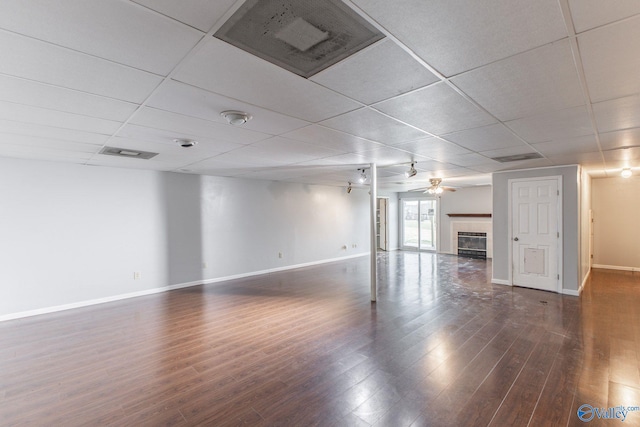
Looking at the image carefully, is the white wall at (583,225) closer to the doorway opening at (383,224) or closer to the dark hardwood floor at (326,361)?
the dark hardwood floor at (326,361)

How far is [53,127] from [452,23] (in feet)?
11.6

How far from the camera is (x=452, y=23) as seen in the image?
4.33 feet

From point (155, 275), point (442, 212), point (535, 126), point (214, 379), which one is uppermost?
point (535, 126)

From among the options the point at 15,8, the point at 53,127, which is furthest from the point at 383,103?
the point at 53,127

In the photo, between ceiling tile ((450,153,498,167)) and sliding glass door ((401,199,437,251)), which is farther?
sliding glass door ((401,199,437,251))

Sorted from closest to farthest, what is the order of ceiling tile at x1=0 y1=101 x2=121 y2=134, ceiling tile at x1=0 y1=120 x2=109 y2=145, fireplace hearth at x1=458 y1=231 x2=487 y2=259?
ceiling tile at x1=0 y1=101 x2=121 y2=134 → ceiling tile at x1=0 y1=120 x2=109 y2=145 → fireplace hearth at x1=458 y1=231 x2=487 y2=259

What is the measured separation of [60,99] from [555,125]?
4281 millimetres

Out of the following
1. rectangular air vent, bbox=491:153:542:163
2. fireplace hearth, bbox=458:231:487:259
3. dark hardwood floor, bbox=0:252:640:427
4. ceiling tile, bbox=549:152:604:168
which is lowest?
dark hardwood floor, bbox=0:252:640:427

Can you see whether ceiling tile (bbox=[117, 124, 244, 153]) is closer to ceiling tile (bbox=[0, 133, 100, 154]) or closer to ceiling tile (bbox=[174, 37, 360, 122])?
ceiling tile (bbox=[0, 133, 100, 154])

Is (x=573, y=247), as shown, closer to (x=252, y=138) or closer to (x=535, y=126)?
(x=535, y=126)

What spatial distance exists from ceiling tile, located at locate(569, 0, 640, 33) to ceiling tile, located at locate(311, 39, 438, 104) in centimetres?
69

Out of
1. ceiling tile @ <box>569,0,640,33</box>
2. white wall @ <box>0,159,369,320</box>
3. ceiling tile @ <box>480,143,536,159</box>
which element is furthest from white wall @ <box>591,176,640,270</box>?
ceiling tile @ <box>569,0,640,33</box>

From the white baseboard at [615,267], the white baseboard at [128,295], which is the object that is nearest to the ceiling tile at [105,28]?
the white baseboard at [128,295]

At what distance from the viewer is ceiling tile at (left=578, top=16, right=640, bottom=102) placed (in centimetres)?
137
